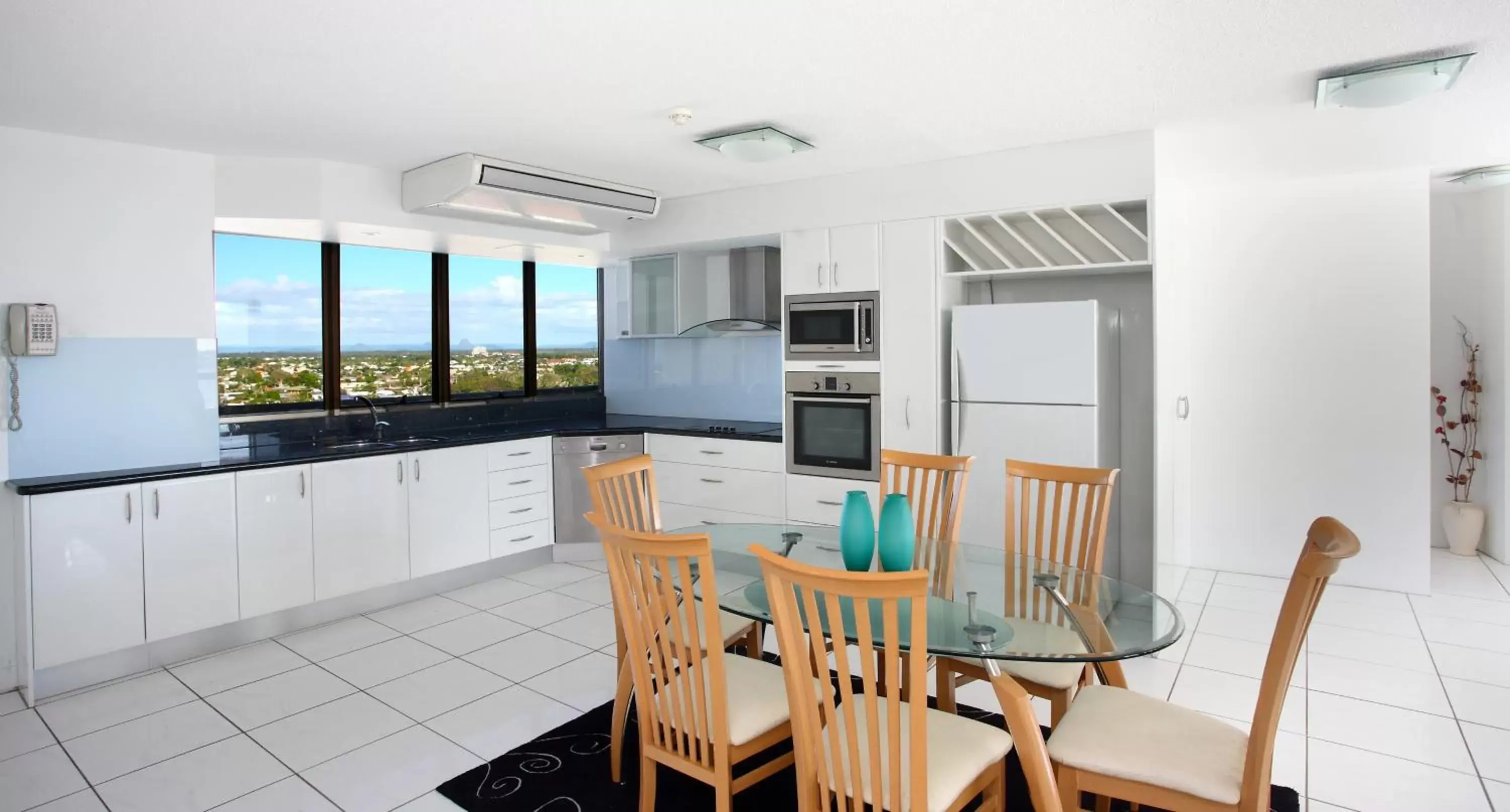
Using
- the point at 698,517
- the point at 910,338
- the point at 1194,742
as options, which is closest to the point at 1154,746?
the point at 1194,742

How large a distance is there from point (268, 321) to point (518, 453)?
62.1 inches

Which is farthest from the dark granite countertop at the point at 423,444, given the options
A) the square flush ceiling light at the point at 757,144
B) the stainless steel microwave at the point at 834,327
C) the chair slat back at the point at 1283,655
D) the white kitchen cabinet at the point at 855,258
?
the chair slat back at the point at 1283,655

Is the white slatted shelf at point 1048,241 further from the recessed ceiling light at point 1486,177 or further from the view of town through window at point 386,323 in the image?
the view of town through window at point 386,323

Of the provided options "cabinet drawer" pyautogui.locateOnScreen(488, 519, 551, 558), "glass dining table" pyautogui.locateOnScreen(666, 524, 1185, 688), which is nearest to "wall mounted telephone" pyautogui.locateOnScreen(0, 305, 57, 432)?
"cabinet drawer" pyautogui.locateOnScreen(488, 519, 551, 558)

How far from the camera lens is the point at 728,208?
16.6 feet

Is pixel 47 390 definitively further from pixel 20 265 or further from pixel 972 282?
pixel 972 282

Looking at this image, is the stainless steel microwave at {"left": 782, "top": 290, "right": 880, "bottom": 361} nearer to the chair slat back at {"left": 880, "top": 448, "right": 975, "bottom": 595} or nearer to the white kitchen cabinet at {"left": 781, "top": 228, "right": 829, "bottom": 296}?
the white kitchen cabinet at {"left": 781, "top": 228, "right": 829, "bottom": 296}

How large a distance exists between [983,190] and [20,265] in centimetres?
428

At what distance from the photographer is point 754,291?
5.23 m

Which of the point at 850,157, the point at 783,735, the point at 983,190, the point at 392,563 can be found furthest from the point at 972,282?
the point at 392,563

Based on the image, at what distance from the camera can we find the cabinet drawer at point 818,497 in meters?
4.60

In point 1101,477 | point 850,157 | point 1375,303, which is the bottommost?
point 1101,477

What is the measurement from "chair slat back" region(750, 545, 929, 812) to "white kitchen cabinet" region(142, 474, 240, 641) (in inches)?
124

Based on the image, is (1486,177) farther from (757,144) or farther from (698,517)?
(698,517)
